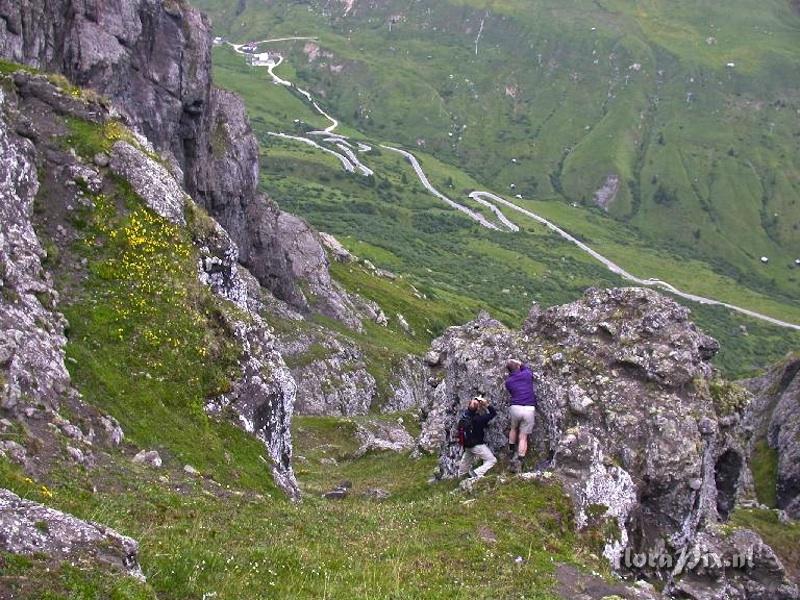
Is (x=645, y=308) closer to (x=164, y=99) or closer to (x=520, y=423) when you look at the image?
(x=520, y=423)

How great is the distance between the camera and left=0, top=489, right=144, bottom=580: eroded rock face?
1553 cm

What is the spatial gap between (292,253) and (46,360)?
9851 cm

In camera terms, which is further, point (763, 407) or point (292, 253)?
point (292, 253)

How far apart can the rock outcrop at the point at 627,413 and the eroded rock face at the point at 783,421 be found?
39720mm

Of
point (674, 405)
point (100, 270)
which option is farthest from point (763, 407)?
point (100, 270)

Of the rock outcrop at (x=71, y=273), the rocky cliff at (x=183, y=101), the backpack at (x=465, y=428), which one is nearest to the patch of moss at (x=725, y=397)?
the backpack at (x=465, y=428)

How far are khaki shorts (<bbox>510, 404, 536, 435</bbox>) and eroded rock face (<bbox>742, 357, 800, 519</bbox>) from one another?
48258 mm

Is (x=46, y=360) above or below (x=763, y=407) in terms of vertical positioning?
above

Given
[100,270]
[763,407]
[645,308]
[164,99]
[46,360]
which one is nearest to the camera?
[46,360]

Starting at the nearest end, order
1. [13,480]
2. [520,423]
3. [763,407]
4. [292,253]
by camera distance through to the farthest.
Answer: [13,480] < [520,423] < [763,407] < [292,253]

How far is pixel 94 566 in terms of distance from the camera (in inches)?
616

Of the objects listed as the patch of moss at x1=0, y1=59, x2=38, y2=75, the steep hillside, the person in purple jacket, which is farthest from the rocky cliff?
the person in purple jacket

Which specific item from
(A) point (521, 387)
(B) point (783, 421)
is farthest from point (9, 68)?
(B) point (783, 421)

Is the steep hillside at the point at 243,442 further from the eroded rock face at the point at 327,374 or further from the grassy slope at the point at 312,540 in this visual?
the eroded rock face at the point at 327,374
